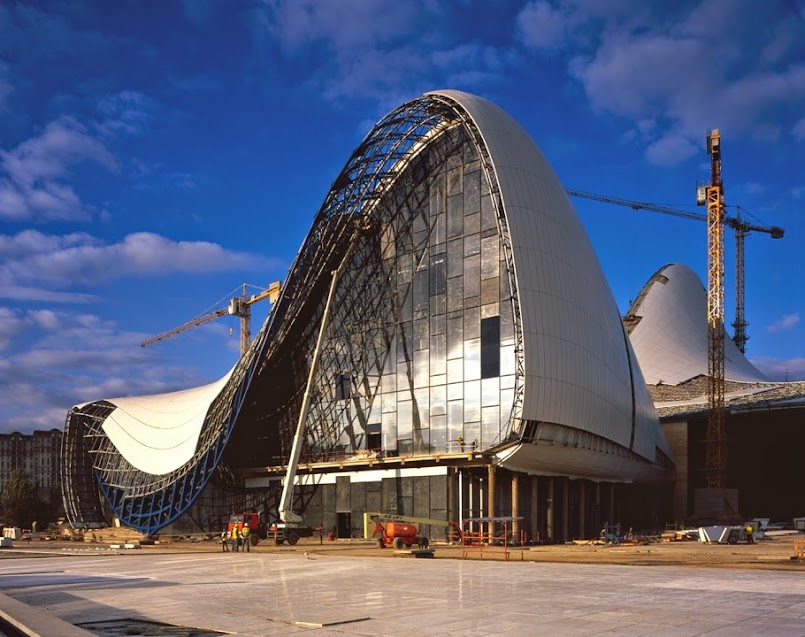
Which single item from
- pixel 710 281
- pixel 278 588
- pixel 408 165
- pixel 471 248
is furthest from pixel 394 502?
pixel 710 281

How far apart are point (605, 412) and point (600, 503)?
417 inches

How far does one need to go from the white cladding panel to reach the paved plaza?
41.3m

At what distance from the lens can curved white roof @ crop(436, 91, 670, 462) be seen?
51750 mm

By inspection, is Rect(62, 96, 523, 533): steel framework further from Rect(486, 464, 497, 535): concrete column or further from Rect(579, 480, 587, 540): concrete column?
Rect(579, 480, 587, 540): concrete column

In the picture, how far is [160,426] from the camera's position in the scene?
80938 millimetres

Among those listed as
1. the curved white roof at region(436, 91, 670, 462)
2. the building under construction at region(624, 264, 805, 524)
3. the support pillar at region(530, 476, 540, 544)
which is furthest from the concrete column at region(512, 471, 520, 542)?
the building under construction at region(624, 264, 805, 524)

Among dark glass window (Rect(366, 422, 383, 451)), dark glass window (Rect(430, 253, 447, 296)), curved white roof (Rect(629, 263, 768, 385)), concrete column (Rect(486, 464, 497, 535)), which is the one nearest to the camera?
concrete column (Rect(486, 464, 497, 535))

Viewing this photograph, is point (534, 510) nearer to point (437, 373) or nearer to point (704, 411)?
point (437, 373)

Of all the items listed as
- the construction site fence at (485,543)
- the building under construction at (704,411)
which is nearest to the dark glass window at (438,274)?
the construction site fence at (485,543)

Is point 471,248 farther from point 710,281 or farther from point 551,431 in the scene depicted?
point 710,281


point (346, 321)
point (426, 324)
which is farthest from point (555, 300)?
point (346, 321)

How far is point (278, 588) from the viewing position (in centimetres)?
2459

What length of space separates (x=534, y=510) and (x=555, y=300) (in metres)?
13.5

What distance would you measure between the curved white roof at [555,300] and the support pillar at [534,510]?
4.91m
